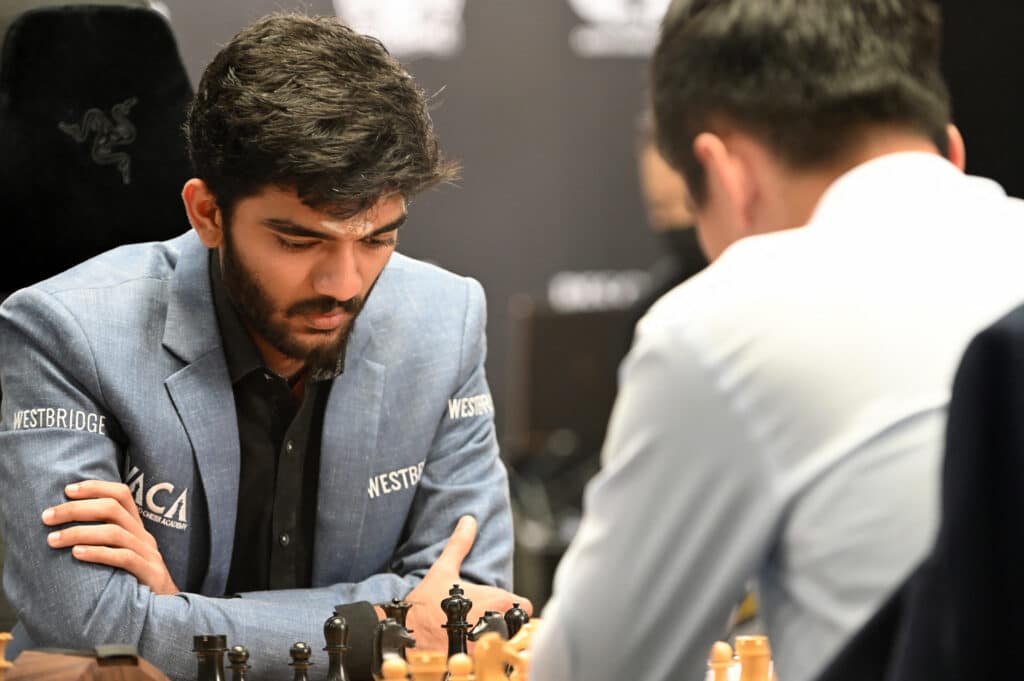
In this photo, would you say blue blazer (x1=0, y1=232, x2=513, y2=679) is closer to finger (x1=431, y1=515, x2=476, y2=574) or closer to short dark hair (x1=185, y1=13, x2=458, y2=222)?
finger (x1=431, y1=515, x2=476, y2=574)

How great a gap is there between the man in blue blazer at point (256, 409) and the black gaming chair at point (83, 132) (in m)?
0.10

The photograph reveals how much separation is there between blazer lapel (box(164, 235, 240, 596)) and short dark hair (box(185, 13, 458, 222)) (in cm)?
17

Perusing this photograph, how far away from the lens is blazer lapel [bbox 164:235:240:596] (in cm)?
222

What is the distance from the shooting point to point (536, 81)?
4.56 metres

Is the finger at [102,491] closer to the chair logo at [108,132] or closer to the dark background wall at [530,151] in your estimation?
the chair logo at [108,132]

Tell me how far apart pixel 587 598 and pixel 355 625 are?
0.80 m

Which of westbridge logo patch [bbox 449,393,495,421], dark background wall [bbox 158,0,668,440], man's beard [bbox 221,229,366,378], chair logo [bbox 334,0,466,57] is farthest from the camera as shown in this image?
dark background wall [bbox 158,0,668,440]

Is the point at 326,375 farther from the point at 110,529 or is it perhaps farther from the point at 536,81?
the point at 536,81

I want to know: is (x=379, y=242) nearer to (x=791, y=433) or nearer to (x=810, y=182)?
(x=810, y=182)

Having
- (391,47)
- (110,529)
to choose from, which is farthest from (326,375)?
(391,47)

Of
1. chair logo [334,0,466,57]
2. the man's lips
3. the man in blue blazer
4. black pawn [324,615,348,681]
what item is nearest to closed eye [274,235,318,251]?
the man in blue blazer

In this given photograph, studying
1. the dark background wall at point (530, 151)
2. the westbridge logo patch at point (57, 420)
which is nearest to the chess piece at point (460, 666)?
the westbridge logo patch at point (57, 420)

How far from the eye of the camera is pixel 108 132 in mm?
2285

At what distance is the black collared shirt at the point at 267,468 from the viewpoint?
2293mm
